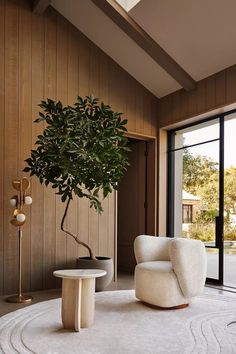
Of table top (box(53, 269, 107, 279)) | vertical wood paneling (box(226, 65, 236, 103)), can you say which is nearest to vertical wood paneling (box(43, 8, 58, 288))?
table top (box(53, 269, 107, 279))

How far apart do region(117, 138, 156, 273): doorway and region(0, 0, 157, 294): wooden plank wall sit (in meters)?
0.89

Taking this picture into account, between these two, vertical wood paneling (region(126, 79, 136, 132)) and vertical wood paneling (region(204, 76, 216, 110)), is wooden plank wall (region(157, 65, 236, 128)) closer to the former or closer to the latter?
vertical wood paneling (region(204, 76, 216, 110))

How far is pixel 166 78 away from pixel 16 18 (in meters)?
2.25

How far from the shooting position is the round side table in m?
3.16

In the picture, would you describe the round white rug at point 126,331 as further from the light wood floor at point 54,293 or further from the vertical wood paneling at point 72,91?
the vertical wood paneling at point 72,91

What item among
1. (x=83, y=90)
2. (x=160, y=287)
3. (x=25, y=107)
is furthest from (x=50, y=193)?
(x=160, y=287)

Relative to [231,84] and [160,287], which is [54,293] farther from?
[231,84]

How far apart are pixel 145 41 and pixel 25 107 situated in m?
1.78

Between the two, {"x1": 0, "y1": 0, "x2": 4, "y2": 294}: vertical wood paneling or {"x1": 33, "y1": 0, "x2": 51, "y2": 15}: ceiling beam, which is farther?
{"x1": 33, "y1": 0, "x2": 51, "y2": 15}: ceiling beam

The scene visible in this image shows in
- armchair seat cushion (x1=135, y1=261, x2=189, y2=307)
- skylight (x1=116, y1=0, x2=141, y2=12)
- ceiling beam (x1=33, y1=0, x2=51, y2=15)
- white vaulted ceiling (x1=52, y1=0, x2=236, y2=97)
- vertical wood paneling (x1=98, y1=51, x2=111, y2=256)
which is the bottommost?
armchair seat cushion (x1=135, y1=261, x2=189, y2=307)

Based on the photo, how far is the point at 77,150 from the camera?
14.0 ft

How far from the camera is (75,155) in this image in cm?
431

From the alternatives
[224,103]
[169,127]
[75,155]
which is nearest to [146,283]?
[75,155]

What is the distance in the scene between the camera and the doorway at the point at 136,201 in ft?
20.5
